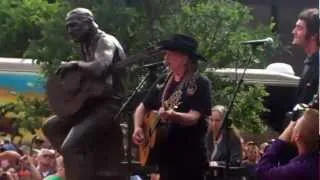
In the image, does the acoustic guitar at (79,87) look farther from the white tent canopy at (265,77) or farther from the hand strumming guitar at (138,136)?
the white tent canopy at (265,77)

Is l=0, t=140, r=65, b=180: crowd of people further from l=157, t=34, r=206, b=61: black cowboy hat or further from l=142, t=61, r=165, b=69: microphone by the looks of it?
l=157, t=34, r=206, b=61: black cowboy hat

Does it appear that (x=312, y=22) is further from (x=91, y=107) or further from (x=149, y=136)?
(x=91, y=107)

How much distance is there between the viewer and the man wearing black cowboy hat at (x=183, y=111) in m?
7.32

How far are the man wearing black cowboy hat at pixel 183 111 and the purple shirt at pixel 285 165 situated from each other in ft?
4.75

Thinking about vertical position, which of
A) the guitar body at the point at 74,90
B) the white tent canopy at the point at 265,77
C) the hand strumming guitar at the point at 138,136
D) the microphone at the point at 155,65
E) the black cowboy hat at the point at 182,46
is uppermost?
the black cowboy hat at the point at 182,46

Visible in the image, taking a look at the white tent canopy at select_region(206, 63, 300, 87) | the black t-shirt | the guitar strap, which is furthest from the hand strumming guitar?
the white tent canopy at select_region(206, 63, 300, 87)

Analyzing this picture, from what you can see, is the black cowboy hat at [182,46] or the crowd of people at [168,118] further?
the black cowboy hat at [182,46]

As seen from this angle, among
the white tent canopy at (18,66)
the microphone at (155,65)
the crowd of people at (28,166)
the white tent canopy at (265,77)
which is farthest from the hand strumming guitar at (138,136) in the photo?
the white tent canopy at (18,66)

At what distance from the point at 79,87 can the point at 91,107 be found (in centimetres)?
19

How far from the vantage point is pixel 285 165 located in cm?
573

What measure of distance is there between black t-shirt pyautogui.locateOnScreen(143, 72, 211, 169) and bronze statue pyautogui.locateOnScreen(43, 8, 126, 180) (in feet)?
2.37

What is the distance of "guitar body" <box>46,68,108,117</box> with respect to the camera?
7969 mm

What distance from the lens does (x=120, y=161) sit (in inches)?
318

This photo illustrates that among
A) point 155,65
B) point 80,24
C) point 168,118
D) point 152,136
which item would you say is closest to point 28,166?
point 80,24
